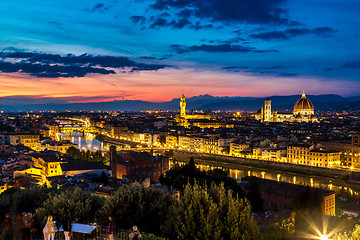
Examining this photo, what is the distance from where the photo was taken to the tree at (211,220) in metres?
4.60

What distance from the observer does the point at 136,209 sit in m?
5.80

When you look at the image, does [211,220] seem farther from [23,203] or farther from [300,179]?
[300,179]

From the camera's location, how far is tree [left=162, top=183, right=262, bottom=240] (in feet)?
→ 15.1

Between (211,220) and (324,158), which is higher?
(211,220)

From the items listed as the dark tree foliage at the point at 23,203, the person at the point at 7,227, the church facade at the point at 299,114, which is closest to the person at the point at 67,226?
the person at the point at 7,227

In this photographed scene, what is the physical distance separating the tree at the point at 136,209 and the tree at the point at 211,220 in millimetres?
968

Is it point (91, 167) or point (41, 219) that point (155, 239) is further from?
point (91, 167)

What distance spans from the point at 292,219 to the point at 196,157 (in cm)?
1967

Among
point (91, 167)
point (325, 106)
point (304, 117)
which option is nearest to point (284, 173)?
point (91, 167)

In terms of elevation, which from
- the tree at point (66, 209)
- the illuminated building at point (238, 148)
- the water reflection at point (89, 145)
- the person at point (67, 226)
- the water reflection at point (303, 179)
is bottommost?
the water reflection at point (89, 145)

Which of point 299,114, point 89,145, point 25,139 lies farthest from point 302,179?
point 299,114

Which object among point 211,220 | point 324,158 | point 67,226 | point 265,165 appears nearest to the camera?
point 67,226

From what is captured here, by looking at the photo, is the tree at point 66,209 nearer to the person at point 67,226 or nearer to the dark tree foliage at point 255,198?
the person at point 67,226

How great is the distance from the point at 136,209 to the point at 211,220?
1.64 m
